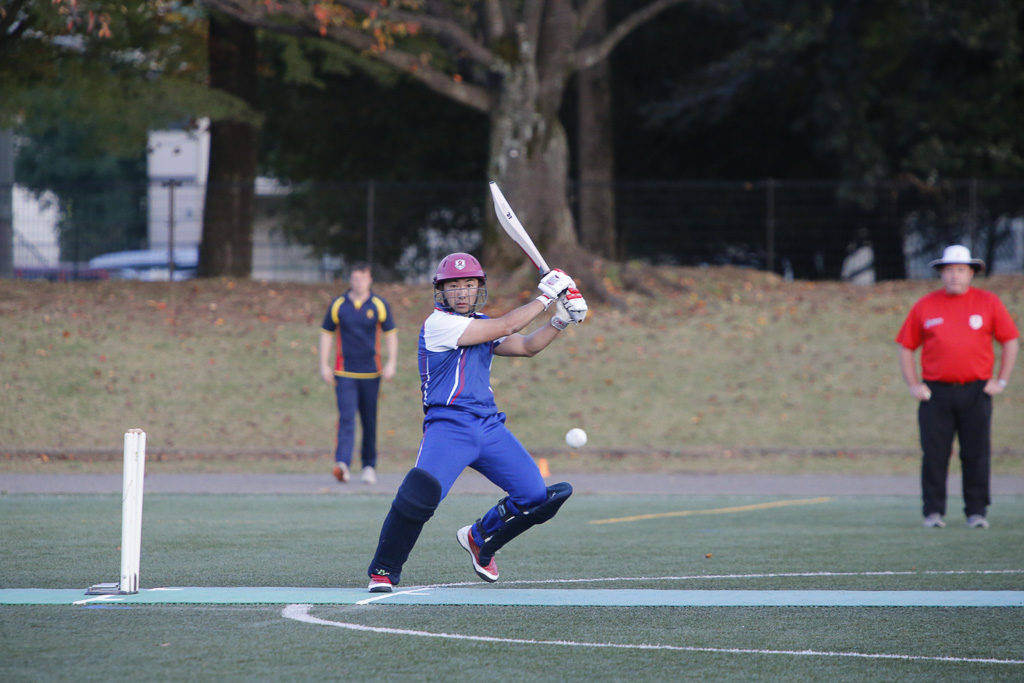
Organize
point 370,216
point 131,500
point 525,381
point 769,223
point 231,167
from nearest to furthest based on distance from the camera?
1. point 131,500
2. point 525,381
3. point 370,216
4. point 769,223
5. point 231,167

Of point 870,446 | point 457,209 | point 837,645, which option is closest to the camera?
point 837,645

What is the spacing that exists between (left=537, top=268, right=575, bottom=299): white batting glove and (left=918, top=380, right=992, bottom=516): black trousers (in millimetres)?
4961

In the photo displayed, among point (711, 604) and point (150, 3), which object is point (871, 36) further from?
point (711, 604)

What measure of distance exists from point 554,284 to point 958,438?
527 centimetres

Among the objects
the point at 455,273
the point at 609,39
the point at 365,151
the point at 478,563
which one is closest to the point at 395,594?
the point at 478,563

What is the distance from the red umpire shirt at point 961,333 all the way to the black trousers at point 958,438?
12cm

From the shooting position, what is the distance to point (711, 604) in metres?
7.03

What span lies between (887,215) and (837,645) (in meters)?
21.4

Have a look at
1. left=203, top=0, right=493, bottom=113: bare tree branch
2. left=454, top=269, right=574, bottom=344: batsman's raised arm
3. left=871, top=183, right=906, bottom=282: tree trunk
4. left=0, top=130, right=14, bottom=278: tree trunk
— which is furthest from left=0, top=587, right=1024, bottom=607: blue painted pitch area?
left=871, top=183, right=906, bottom=282: tree trunk

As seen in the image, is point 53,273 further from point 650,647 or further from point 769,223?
point 650,647

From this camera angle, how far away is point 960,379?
10.8 m

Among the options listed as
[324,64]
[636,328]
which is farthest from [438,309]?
[324,64]

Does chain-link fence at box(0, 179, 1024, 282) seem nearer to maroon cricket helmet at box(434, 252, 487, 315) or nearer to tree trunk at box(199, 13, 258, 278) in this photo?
tree trunk at box(199, 13, 258, 278)

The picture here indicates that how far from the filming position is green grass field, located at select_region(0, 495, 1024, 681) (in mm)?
5469
